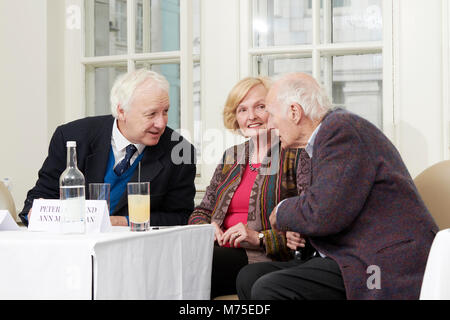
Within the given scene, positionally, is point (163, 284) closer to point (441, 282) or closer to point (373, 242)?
point (373, 242)

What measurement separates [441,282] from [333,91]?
1.62 metres

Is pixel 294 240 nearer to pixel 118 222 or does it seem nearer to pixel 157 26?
pixel 118 222

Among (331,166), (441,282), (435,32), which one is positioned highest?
(435,32)

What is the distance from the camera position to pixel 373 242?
151 cm

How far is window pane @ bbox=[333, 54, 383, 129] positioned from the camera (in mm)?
2439

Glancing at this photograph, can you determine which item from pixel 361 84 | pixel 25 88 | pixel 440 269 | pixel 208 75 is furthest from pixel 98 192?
pixel 25 88

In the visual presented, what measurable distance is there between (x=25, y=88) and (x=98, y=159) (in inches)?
47.4

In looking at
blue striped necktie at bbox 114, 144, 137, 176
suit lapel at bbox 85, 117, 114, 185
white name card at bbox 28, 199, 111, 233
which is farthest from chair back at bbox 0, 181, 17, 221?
white name card at bbox 28, 199, 111, 233

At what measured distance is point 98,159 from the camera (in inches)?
82.1

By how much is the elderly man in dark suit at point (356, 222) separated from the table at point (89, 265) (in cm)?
34

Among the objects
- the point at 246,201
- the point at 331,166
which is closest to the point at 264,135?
the point at 246,201

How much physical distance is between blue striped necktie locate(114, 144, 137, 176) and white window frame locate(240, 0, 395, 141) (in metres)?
0.75

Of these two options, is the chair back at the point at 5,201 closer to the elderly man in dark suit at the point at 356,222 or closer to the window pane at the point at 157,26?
the window pane at the point at 157,26

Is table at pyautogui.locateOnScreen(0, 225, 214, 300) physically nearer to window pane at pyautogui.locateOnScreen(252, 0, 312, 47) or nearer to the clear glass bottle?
the clear glass bottle
